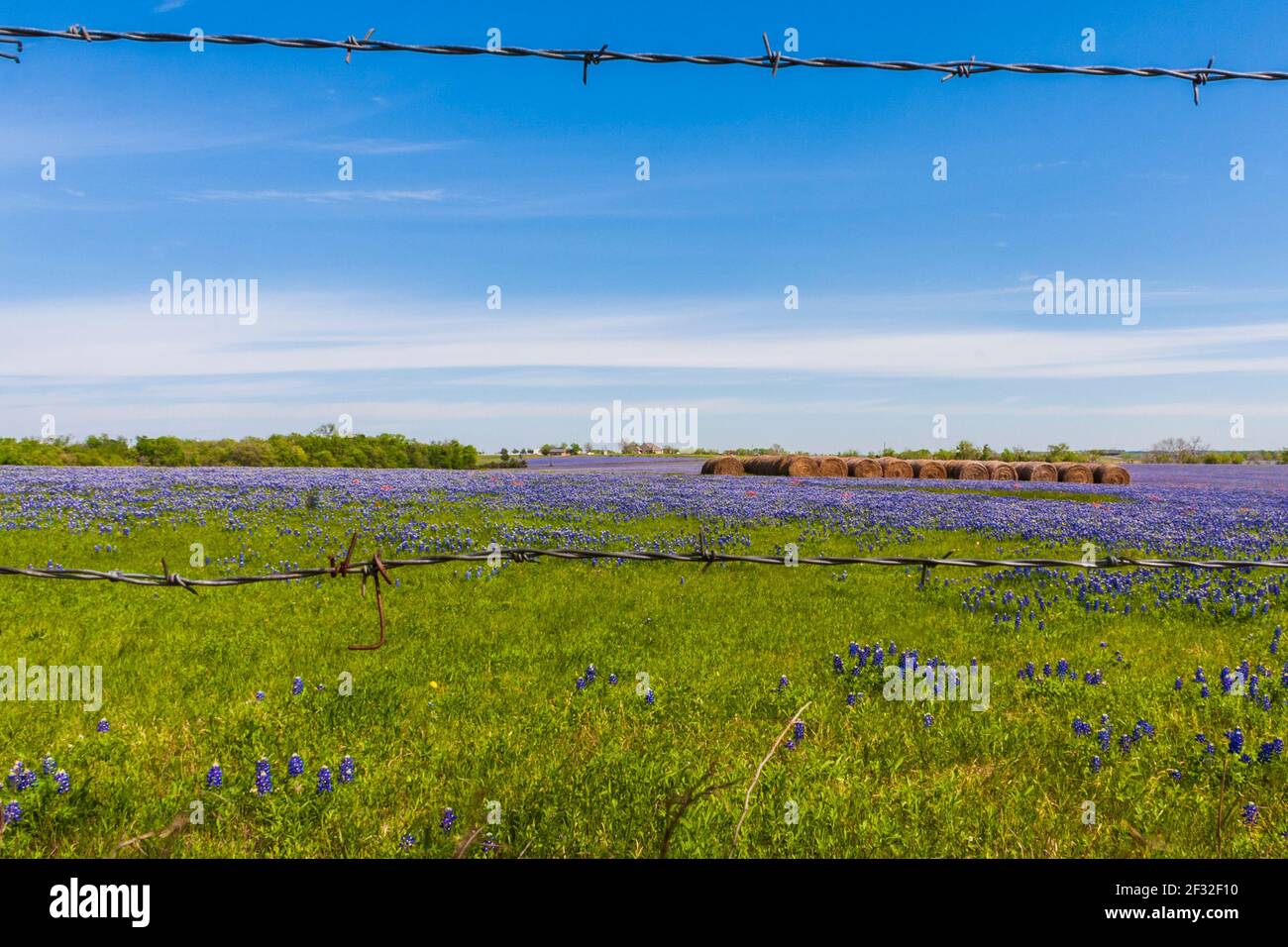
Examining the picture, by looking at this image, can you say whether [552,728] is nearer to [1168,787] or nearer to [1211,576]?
[1168,787]

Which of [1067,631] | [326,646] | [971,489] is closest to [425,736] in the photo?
[326,646]

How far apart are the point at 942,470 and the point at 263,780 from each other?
5049 cm

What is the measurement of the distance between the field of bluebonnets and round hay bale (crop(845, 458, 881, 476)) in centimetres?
3650

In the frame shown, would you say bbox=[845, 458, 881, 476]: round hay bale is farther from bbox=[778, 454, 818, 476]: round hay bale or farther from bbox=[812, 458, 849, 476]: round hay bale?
bbox=[778, 454, 818, 476]: round hay bale

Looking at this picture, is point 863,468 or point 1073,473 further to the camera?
point 863,468

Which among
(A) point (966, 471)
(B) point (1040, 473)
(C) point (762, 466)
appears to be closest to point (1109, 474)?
(B) point (1040, 473)

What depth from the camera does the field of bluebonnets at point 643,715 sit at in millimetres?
3922

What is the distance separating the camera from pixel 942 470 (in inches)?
1945

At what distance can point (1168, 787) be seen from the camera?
14.7 feet

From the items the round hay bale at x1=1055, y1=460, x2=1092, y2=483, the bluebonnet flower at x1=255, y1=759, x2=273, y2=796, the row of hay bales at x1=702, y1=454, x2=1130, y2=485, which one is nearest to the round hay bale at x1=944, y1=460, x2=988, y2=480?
the row of hay bales at x1=702, y1=454, x2=1130, y2=485

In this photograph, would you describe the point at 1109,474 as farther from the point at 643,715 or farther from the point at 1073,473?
the point at 643,715

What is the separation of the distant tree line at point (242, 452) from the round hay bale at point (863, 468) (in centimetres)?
3265

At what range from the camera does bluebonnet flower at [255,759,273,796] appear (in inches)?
163
